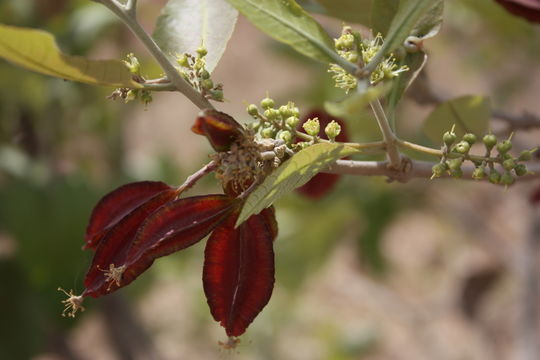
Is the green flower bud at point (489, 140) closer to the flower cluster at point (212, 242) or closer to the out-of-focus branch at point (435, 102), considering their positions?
the flower cluster at point (212, 242)

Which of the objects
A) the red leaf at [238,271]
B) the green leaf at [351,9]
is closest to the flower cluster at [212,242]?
the red leaf at [238,271]

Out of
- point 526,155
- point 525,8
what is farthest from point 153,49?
point 525,8

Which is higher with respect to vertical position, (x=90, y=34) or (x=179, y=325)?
(x=90, y=34)

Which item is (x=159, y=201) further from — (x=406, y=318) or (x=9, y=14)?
(x=406, y=318)

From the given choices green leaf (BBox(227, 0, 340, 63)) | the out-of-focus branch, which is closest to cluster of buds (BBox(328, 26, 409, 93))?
green leaf (BBox(227, 0, 340, 63))

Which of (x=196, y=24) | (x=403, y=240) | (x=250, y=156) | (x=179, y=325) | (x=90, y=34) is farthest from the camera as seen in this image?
(x=403, y=240)

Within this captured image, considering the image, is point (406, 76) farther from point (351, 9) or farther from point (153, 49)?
point (153, 49)

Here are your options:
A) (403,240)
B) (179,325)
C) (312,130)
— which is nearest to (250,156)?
(312,130)
